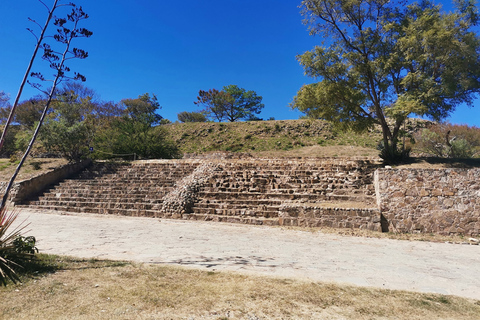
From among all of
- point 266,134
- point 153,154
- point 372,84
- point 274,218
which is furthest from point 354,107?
point 266,134

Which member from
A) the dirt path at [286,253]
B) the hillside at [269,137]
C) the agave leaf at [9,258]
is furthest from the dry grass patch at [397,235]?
the hillside at [269,137]

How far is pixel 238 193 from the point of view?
35.1 ft

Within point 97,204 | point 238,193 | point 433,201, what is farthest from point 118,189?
point 433,201

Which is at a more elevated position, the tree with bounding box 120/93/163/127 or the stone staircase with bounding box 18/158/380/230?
the tree with bounding box 120/93/163/127

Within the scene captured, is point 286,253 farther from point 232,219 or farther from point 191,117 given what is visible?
point 191,117

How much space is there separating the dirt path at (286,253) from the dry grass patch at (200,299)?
0.46 meters

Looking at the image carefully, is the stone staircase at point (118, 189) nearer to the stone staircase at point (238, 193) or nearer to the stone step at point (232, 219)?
the stone staircase at point (238, 193)

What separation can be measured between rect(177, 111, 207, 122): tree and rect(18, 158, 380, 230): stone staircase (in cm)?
3433

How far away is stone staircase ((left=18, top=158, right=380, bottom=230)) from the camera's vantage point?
855 centimetres

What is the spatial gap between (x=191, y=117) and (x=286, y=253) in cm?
4492

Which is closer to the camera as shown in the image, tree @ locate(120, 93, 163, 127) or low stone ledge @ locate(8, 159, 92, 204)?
low stone ledge @ locate(8, 159, 92, 204)

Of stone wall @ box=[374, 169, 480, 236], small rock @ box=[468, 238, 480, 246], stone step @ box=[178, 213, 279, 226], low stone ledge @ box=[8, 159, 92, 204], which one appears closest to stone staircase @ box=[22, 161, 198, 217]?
low stone ledge @ box=[8, 159, 92, 204]

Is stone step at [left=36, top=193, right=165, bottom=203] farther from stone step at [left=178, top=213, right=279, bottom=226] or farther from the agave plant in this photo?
the agave plant

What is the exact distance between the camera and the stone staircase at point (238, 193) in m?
8.55
